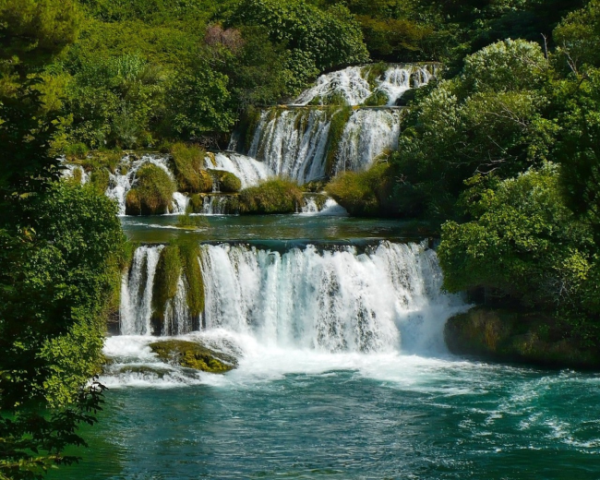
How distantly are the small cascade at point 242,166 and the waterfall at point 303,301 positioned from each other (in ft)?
40.4

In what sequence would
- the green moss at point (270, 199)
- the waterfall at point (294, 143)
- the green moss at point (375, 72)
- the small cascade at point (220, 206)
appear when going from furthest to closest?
1. the green moss at point (375, 72)
2. the waterfall at point (294, 143)
3. the small cascade at point (220, 206)
4. the green moss at point (270, 199)

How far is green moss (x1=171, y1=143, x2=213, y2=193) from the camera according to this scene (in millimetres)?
A: 32188

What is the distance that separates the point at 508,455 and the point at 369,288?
8.66 metres

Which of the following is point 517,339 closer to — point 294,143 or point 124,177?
point 124,177

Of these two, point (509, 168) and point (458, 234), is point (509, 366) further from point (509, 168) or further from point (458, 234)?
point (509, 168)

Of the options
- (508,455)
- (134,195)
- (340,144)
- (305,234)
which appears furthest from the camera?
(340,144)

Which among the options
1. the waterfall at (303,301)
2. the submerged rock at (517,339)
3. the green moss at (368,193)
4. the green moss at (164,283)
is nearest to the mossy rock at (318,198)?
the green moss at (368,193)

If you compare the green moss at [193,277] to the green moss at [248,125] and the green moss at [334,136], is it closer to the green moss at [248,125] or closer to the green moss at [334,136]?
the green moss at [334,136]

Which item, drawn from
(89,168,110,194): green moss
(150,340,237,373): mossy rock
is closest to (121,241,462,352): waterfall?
(150,340,237,373): mossy rock

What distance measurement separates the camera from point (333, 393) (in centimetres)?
1731

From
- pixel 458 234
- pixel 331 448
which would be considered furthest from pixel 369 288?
pixel 331 448

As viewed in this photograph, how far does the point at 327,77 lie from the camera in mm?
41906

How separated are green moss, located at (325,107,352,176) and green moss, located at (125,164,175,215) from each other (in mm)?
6440

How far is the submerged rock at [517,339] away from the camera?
Result: 62.2 ft
